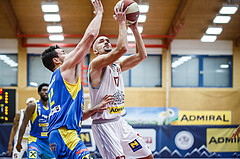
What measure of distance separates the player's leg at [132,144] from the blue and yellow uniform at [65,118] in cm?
104

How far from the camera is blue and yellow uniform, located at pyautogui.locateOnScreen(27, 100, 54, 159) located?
5.94 meters

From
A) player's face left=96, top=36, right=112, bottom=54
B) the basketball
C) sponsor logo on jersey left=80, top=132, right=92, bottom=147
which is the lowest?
sponsor logo on jersey left=80, top=132, right=92, bottom=147

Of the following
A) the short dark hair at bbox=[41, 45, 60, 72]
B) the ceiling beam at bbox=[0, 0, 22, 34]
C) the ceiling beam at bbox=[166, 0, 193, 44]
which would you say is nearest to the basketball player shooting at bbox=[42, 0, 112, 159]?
the short dark hair at bbox=[41, 45, 60, 72]

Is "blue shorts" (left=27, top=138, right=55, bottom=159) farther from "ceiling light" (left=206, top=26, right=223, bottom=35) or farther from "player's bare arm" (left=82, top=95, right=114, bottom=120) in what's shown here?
"ceiling light" (left=206, top=26, right=223, bottom=35)

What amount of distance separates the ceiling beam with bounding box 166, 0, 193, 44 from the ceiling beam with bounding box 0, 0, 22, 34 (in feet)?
22.9

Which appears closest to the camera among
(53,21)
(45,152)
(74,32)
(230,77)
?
(45,152)

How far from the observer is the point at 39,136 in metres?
6.16

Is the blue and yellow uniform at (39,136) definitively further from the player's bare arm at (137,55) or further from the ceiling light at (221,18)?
the ceiling light at (221,18)

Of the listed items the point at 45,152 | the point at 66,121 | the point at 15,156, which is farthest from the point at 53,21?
the point at 66,121

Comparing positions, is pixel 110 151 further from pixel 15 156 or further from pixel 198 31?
pixel 198 31

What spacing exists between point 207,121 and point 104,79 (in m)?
12.3

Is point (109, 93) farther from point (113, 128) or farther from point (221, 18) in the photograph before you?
point (221, 18)

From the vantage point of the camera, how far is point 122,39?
12.2 ft

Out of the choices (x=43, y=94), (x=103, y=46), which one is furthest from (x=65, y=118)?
(x=43, y=94)
